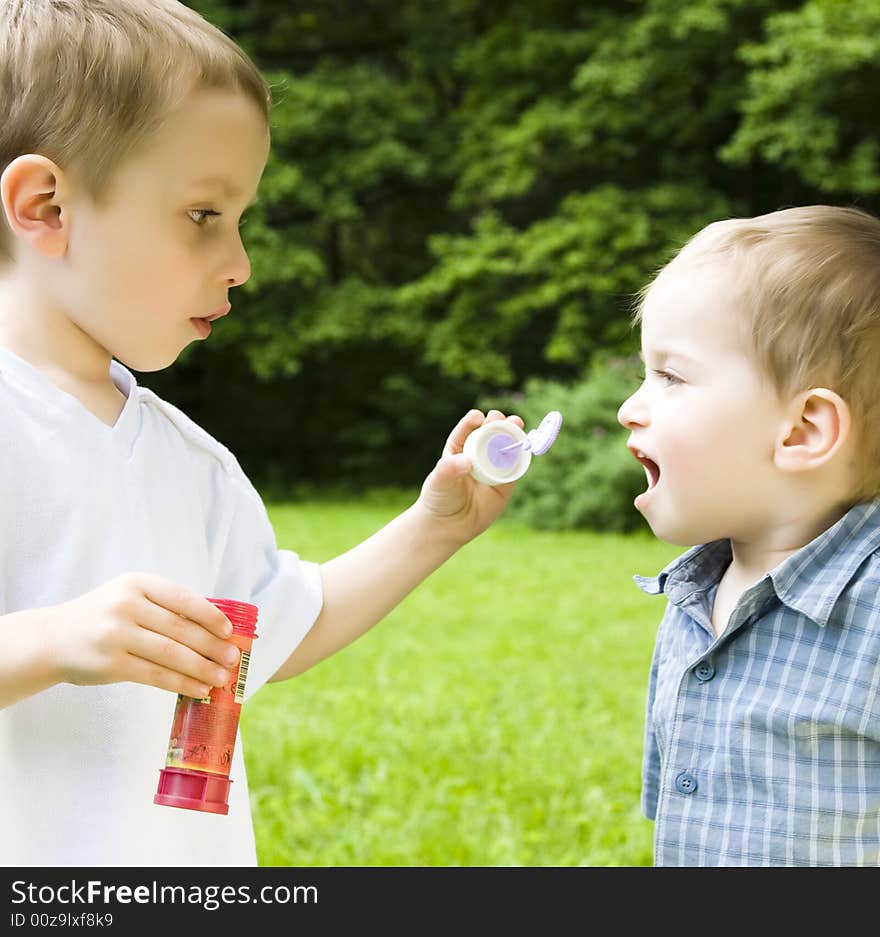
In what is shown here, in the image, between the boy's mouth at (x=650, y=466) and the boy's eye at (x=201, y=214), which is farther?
the boy's mouth at (x=650, y=466)

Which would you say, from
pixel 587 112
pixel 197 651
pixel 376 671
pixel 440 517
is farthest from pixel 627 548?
pixel 197 651

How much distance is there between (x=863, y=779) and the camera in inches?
59.1

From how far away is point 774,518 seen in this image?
1.64 metres

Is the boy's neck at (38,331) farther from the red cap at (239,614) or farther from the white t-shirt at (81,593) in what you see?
the red cap at (239,614)

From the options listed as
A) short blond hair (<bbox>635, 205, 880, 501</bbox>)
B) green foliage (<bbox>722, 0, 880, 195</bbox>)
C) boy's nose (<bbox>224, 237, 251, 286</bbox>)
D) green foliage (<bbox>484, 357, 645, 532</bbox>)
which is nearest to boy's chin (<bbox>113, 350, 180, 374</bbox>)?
boy's nose (<bbox>224, 237, 251, 286</bbox>)

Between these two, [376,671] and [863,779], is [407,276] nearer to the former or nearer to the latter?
[376,671]

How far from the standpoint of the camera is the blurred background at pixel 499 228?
34.2 feet

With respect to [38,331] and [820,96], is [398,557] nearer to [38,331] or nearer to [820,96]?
[38,331]

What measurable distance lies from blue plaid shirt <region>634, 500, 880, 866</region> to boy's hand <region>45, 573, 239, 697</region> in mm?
650

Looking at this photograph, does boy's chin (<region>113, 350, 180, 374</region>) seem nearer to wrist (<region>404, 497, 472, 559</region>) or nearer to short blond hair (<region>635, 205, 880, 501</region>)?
wrist (<region>404, 497, 472, 559</region>)

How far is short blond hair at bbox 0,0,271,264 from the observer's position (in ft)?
4.79

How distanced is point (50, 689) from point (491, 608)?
5.39 m

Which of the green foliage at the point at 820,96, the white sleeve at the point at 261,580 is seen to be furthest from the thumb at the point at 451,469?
the green foliage at the point at 820,96

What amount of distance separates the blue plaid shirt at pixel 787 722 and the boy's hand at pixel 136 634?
650mm
